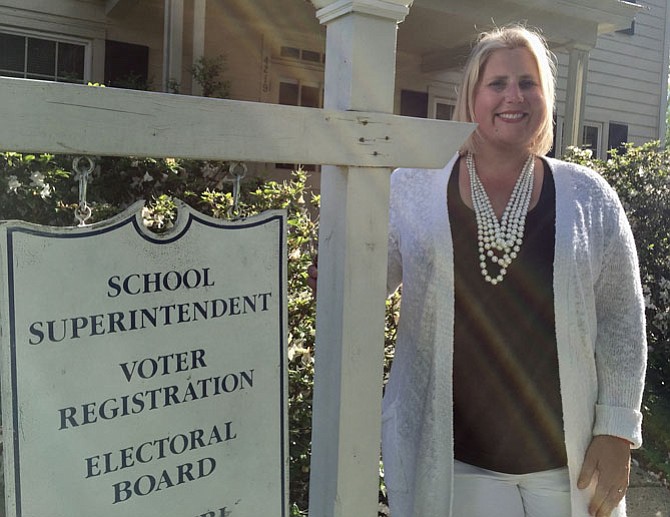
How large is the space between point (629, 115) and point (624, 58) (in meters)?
0.93

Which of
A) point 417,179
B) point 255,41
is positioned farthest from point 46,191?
point 255,41

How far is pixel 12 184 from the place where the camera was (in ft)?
10.4

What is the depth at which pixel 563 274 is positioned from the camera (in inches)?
62.1

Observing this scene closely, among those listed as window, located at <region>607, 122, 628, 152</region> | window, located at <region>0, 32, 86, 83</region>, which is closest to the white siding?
window, located at <region>607, 122, 628, 152</region>

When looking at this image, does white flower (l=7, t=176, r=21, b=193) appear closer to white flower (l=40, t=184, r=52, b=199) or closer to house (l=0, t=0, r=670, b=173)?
white flower (l=40, t=184, r=52, b=199)

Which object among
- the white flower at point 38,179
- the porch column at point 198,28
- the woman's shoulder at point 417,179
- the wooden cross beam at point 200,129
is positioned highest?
the porch column at point 198,28

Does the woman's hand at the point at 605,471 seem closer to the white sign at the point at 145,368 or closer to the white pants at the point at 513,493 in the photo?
the white pants at the point at 513,493

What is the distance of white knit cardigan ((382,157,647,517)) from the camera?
1.59 metres

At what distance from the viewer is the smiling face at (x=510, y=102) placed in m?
1.71

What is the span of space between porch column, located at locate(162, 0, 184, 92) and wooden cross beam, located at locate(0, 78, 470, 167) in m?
5.24

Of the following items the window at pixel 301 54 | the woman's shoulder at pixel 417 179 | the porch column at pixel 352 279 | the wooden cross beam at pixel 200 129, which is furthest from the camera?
the window at pixel 301 54

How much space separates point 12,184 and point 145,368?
2446 millimetres

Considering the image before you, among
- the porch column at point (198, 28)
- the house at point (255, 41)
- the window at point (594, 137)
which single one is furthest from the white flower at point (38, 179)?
the window at point (594, 137)

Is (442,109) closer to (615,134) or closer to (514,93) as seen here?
(615,134)
